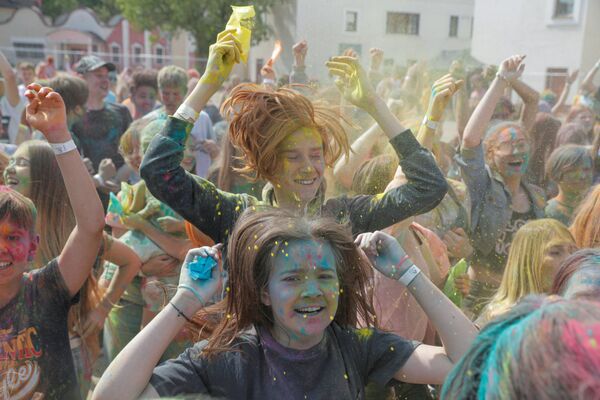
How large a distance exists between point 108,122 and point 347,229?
386 cm

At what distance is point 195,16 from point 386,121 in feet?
63.8

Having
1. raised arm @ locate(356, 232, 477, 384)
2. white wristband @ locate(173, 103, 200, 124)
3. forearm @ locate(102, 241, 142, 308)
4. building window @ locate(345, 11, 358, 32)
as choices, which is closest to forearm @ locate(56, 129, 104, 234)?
white wristband @ locate(173, 103, 200, 124)

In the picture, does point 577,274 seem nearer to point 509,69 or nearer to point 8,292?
point 8,292

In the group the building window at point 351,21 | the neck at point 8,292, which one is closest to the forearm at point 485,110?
the neck at point 8,292

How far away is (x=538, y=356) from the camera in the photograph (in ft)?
A: 2.69

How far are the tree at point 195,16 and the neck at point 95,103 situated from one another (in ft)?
36.5

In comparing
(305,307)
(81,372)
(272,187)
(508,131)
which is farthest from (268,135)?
(508,131)

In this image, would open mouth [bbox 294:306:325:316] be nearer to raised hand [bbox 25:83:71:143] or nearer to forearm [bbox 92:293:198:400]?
forearm [bbox 92:293:198:400]

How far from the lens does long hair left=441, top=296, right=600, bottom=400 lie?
0.79m

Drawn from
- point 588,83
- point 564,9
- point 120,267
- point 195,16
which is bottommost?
point 120,267

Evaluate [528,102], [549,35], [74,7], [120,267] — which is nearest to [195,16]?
[549,35]

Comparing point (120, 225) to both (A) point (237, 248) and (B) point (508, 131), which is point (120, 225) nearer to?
(A) point (237, 248)

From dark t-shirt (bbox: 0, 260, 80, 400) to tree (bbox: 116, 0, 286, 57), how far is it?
47.9 feet

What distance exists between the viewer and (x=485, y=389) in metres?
0.89
